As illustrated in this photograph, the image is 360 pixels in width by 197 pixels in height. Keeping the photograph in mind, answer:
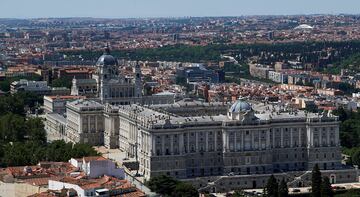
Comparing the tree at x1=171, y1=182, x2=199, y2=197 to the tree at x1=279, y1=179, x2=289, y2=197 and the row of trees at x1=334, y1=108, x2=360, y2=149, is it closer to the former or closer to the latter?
the tree at x1=279, y1=179, x2=289, y2=197

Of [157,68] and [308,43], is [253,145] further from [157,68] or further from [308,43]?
[308,43]

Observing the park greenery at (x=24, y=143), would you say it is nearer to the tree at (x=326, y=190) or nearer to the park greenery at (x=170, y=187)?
the park greenery at (x=170, y=187)

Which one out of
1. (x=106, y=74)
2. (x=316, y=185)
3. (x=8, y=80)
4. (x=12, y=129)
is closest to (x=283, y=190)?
(x=316, y=185)

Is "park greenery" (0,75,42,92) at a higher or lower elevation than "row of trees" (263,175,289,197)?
lower

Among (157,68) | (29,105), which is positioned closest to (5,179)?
(29,105)

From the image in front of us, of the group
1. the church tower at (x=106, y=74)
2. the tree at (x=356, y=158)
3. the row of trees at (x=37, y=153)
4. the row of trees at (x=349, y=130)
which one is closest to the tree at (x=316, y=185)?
the tree at (x=356, y=158)

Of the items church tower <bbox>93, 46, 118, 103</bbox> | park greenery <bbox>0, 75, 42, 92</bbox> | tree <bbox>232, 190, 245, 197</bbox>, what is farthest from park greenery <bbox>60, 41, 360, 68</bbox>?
tree <bbox>232, 190, 245, 197</bbox>
